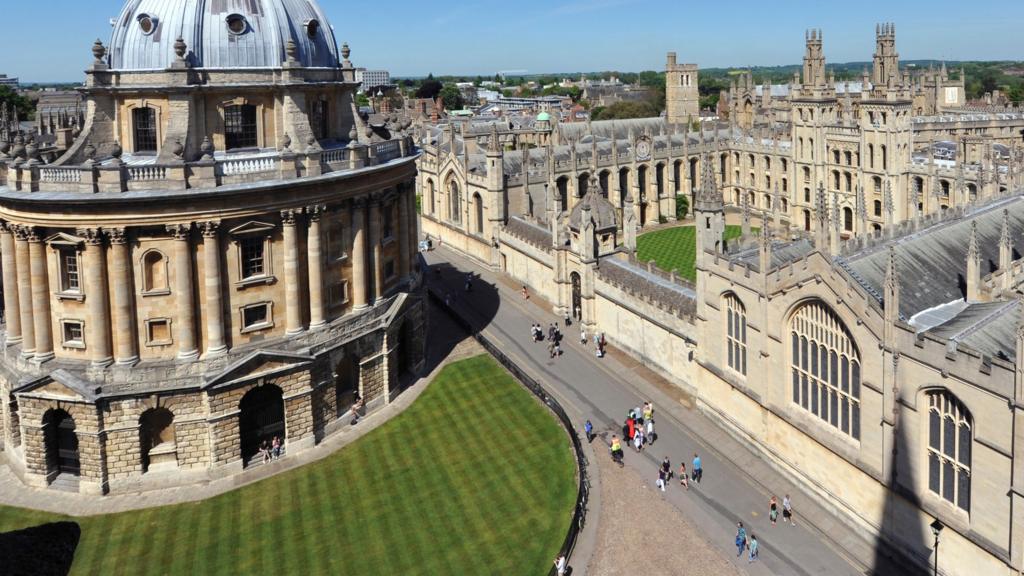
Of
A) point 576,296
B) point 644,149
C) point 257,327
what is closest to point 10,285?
point 257,327

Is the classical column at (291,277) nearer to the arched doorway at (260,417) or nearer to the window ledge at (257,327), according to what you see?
the window ledge at (257,327)

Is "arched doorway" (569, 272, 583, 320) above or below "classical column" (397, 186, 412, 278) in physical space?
below

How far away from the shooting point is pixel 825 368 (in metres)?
27.9

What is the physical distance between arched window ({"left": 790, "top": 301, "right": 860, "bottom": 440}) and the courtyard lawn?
2589cm

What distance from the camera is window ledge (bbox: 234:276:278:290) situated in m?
32.5

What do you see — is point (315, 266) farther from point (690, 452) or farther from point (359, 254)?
point (690, 452)

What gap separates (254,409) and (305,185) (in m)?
9.58

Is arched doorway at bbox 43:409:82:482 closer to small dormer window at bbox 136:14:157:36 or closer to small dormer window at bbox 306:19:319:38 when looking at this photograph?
small dormer window at bbox 136:14:157:36

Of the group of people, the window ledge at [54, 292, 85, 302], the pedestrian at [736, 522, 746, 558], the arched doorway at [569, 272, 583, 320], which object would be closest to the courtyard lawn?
the arched doorway at [569, 272, 583, 320]

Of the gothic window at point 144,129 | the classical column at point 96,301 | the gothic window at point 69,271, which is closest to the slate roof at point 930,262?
the classical column at point 96,301

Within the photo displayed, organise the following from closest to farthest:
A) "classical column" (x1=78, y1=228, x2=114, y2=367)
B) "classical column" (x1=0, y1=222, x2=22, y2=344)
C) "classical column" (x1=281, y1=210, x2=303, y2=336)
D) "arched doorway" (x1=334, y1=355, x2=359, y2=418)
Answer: "classical column" (x1=78, y1=228, x2=114, y2=367) → "classical column" (x1=0, y1=222, x2=22, y2=344) → "classical column" (x1=281, y1=210, x2=303, y2=336) → "arched doorway" (x1=334, y1=355, x2=359, y2=418)

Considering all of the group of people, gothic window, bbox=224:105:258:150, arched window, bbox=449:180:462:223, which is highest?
gothic window, bbox=224:105:258:150

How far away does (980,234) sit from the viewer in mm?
32625

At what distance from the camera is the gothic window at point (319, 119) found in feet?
121
